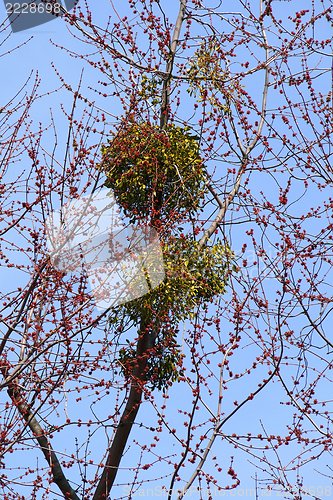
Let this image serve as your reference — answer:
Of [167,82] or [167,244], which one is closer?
[167,244]

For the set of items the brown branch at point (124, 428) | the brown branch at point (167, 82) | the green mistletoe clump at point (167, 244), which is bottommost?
the brown branch at point (124, 428)

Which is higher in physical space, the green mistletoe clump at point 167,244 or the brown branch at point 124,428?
the green mistletoe clump at point 167,244

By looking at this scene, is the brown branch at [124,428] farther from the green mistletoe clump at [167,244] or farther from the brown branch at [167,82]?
the brown branch at [167,82]

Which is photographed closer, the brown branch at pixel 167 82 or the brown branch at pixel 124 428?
the brown branch at pixel 124 428

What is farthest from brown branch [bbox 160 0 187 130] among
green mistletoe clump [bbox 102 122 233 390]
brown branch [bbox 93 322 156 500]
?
brown branch [bbox 93 322 156 500]

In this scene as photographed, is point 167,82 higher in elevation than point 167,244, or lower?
higher

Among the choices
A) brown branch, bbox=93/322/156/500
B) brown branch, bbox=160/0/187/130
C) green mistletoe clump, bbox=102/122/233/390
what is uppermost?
brown branch, bbox=160/0/187/130

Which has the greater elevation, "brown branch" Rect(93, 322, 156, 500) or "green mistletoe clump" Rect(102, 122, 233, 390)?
"green mistletoe clump" Rect(102, 122, 233, 390)

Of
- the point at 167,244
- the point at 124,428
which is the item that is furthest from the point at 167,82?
the point at 124,428

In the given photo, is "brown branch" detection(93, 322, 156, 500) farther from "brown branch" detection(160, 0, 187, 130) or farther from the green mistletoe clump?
"brown branch" detection(160, 0, 187, 130)

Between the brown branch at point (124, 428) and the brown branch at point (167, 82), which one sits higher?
the brown branch at point (167, 82)

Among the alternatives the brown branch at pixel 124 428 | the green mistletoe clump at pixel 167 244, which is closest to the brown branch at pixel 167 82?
the green mistletoe clump at pixel 167 244

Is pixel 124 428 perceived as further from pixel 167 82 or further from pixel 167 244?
pixel 167 82

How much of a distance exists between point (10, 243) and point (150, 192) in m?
2.40
